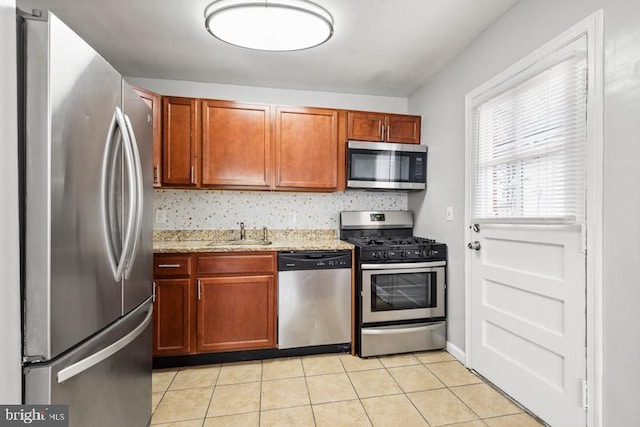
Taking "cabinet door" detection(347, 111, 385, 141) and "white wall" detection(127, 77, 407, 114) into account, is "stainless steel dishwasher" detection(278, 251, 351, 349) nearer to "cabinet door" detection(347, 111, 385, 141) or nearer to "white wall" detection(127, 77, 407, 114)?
"cabinet door" detection(347, 111, 385, 141)

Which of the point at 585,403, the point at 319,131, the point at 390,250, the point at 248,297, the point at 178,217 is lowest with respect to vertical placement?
the point at 585,403

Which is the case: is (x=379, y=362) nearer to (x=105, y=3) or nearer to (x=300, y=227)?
(x=300, y=227)

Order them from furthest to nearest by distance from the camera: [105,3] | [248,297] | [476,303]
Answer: [248,297] → [476,303] → [105,3]

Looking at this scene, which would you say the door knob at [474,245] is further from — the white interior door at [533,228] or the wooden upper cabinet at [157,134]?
the wooden upper cabinet at [157,134]

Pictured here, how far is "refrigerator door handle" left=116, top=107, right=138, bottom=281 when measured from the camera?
1.26 meters

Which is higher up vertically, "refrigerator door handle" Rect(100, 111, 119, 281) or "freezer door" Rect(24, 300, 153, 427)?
"refrigerator door handle" Rect(100, 111, 119, 281)

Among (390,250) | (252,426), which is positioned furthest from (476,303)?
(252,426)

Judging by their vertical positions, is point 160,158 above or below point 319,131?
below

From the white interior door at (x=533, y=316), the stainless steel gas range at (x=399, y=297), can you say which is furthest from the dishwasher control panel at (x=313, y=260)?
the white interior door at (x=533, y=316)

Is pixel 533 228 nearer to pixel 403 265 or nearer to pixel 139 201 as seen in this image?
pixel 403 265

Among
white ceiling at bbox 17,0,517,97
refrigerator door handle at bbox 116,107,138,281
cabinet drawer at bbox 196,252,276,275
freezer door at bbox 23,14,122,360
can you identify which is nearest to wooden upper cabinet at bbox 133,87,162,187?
white ceiling at bbox 17,0,517,97

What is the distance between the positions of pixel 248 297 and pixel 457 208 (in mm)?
1861

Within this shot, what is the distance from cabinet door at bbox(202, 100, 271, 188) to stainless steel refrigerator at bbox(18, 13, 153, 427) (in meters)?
1.36

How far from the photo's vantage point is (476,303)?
2.38 metres
